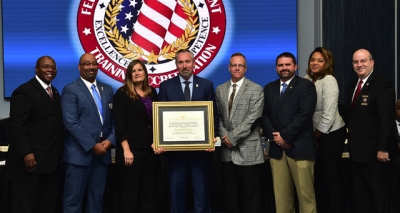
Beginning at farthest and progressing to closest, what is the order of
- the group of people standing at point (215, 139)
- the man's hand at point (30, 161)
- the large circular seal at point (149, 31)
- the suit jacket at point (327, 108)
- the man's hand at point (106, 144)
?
the large circular seal at point (149, 31) → the suit jacket at point (327, 108) → the man's hand at point (106, 144) → the group of people standing at point (215, 139) → the man's hand at point (30, 161)

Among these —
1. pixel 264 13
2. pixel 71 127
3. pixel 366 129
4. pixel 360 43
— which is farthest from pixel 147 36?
pixel 366 129

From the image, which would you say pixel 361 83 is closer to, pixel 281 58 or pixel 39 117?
pixel 281 58

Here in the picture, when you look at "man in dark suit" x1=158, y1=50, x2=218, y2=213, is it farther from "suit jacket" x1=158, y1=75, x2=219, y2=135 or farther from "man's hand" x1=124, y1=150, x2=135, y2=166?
"man's hand" x1=124, y1=150, x2=135, y2=166

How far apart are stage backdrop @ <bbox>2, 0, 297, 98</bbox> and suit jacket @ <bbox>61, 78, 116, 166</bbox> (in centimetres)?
174

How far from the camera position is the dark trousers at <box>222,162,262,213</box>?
13.8 feet

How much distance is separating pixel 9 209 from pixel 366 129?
3.10 meters

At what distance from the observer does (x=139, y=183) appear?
13.7 feet

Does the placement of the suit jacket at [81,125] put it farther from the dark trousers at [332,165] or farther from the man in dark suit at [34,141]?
the dark trousers at [332,165]

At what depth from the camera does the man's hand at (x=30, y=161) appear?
12.9ft

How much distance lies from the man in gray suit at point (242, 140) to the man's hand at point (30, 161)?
60.4 inches

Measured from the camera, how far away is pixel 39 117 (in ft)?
13.2

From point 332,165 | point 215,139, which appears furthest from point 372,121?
point 215,139

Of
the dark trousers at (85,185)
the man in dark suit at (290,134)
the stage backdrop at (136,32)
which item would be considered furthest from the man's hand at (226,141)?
the stage backdrop at (136,32)

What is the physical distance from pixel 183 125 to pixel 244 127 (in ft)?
1.66
